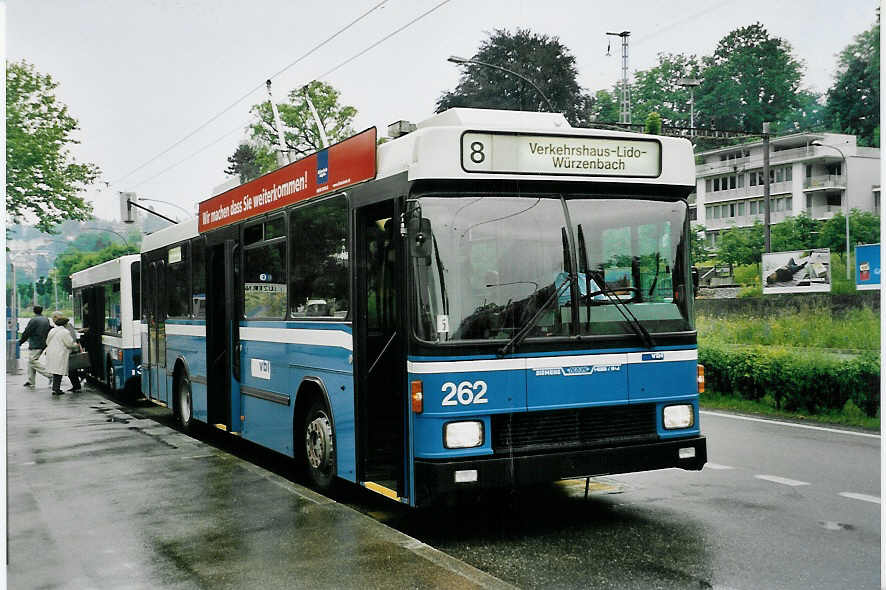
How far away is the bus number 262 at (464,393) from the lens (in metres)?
6.85

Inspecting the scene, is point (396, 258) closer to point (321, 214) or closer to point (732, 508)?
point (321, 214)

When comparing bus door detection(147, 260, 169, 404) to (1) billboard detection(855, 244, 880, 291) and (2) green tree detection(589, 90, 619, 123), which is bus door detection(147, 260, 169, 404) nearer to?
(1) billboard detection(855, 244, 880, 291)

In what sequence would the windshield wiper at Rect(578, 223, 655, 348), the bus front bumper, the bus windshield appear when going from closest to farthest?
the bus front bumper < the bus windshield < the windshield wiper at Rect(578, 223, 655, 348)

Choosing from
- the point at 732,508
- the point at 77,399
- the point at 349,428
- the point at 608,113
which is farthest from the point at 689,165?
the point at 608,113

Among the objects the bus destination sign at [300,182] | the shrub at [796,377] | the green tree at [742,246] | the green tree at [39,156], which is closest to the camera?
the bus destination sign at [300,182]

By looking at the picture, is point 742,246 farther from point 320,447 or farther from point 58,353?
point 320,447

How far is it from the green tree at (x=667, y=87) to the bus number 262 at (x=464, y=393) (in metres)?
68.7

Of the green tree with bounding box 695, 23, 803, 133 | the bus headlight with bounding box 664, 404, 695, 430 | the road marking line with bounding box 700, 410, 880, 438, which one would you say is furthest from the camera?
the green tree with bounding box 695, 23, 803, 133

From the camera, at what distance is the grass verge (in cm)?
1345

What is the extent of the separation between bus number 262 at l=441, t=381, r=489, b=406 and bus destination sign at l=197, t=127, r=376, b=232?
6.21 ft

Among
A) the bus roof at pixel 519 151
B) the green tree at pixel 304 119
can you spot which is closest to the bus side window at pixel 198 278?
the bus roof at pixel 519 151

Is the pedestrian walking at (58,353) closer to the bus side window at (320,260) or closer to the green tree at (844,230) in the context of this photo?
the bus side window at (320,260)

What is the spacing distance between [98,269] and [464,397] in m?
17.2

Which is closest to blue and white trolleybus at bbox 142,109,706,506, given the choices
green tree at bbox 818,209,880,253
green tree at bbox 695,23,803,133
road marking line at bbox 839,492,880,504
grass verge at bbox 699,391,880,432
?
road marking line at bbox 839,492,880,504
